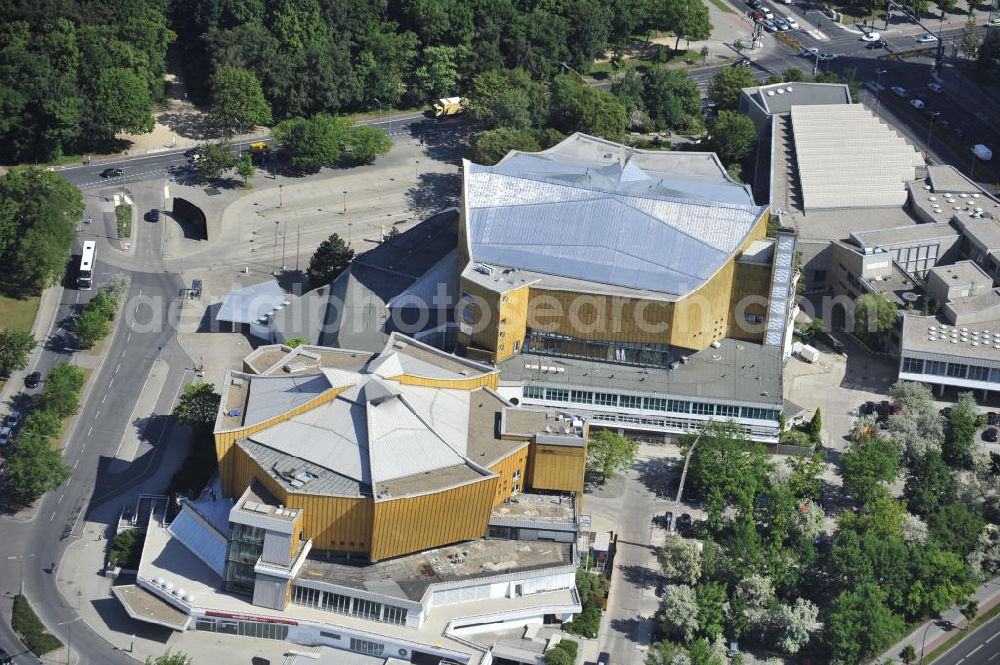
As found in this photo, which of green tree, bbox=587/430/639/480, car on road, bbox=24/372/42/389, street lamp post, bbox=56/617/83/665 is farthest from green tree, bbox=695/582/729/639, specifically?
car on road, bbox=24/372/42/389

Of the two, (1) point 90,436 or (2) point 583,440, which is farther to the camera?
(1) point 90,436

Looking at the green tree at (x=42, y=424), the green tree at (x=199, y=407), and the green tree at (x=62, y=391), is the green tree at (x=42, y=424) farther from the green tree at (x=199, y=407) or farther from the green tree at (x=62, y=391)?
the green tree at (x=199, y=407)

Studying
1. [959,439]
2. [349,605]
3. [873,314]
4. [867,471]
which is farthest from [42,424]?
[959,439]

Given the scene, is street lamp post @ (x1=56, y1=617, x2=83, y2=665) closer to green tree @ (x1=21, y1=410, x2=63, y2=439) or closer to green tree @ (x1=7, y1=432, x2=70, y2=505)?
green tree @ (x1=7, y1=432, x2=70, y2=505)

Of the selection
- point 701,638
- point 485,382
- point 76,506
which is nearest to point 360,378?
point 485,382

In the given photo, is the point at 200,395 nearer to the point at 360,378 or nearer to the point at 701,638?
the point at 360,378

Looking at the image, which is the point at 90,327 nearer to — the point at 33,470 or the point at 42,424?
the point at 42,424
